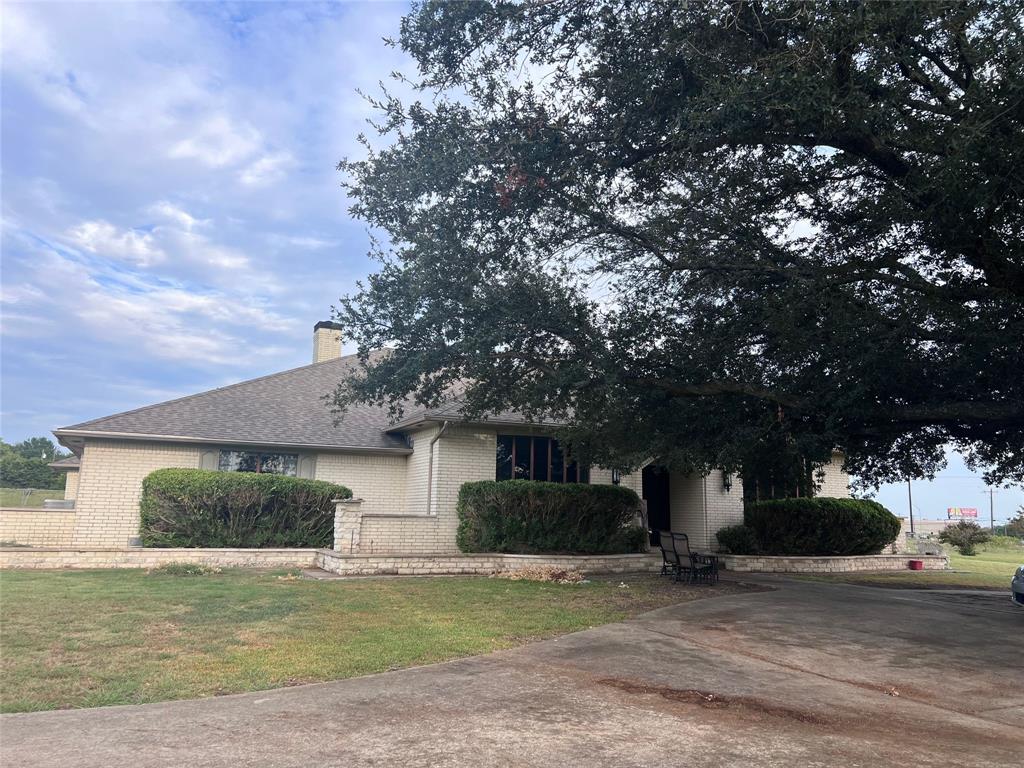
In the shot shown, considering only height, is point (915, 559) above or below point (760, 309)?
below

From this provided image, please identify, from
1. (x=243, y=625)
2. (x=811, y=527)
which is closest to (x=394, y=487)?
(x=243, y=625)

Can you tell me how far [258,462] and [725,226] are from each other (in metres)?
12.8

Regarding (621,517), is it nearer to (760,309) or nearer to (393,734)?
(760,309)

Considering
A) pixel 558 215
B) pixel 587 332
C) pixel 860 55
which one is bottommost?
pixel 587 332

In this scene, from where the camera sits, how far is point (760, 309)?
434 inches

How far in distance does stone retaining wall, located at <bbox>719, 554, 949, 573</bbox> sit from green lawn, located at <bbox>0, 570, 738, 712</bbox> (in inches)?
179

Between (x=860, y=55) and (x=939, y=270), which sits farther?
(x=939, y=270)

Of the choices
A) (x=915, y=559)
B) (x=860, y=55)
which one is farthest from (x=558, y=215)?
(x=915, y=559)

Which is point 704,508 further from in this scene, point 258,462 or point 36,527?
point 36,527

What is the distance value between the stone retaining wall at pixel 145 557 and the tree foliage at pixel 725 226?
186 inches

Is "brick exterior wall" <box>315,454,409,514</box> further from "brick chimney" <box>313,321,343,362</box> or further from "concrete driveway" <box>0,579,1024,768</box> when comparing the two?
"concrete driveway" <box>0,579,1024,768</box>

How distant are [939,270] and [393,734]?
10.4 m

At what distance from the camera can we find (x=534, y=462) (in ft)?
60.2

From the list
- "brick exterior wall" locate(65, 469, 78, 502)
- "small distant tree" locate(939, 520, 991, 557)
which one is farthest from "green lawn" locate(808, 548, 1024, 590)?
"brick exterior wall" locate(65, 469, 78, 502)
